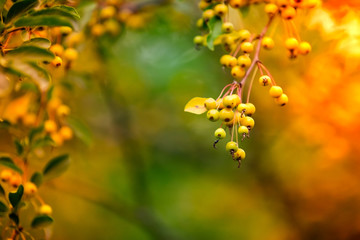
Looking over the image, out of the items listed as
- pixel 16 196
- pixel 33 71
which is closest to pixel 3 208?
pixel 16 196

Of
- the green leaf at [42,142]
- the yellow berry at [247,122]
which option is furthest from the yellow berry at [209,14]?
the green leaf at [42,142]

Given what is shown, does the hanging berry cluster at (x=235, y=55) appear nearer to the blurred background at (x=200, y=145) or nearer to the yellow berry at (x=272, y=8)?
the yellow berry at (x=272, y=8)

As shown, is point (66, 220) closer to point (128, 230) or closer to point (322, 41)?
point (128, 230)

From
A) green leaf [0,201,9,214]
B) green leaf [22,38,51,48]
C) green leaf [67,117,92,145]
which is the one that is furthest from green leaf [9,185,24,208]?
green leaf [67,117,92,145]

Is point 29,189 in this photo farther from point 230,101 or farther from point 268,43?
point 268,43

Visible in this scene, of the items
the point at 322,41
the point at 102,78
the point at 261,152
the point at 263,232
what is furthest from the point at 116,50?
the point at 263,232

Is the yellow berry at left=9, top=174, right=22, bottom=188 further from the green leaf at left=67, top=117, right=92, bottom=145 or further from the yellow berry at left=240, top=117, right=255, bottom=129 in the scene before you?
the yellow berry at left=240, top=117, right=255, bottom=129
